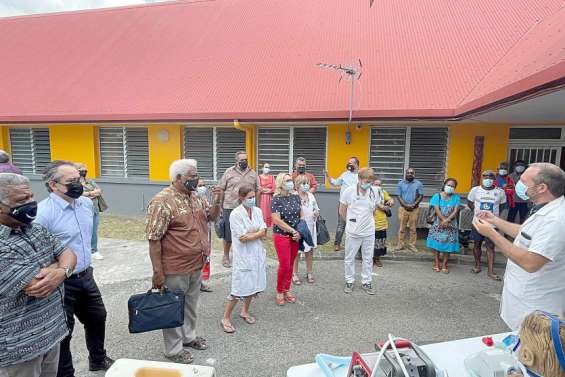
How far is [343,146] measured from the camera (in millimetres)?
8469

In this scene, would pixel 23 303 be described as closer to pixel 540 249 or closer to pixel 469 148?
pixel 540 249

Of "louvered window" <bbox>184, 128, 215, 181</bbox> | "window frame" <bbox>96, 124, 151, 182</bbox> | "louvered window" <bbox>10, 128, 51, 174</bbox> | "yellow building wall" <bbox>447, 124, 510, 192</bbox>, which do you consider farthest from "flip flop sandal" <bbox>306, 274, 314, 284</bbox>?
"louvered window" <bbox>10, 128, 51, 174</bbox>

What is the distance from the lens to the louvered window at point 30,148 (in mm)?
10461

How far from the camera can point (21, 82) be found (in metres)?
10.9

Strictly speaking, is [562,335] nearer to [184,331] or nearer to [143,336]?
[184,331]

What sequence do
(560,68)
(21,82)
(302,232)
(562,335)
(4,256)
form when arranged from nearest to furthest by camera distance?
(562,335), (4,256), (560,68), (302,232), (21,82)

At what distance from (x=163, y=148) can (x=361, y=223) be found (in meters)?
6.46

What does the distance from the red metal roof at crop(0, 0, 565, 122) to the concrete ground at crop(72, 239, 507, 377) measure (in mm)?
3033

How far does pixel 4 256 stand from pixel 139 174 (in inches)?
332

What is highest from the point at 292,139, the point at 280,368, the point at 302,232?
the point at 292,139

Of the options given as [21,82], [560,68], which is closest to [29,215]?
[560,68]

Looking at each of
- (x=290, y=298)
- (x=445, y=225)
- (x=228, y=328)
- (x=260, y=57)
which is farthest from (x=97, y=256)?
(x=260, y=57)

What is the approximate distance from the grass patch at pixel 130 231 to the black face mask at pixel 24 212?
4.75 metres

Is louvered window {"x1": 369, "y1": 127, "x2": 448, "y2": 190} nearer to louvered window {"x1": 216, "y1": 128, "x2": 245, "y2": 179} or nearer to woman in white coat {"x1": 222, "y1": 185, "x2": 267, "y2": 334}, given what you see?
louvered window {"x1": 216, "y1": 128, "x2": 245, "y2": 179}
